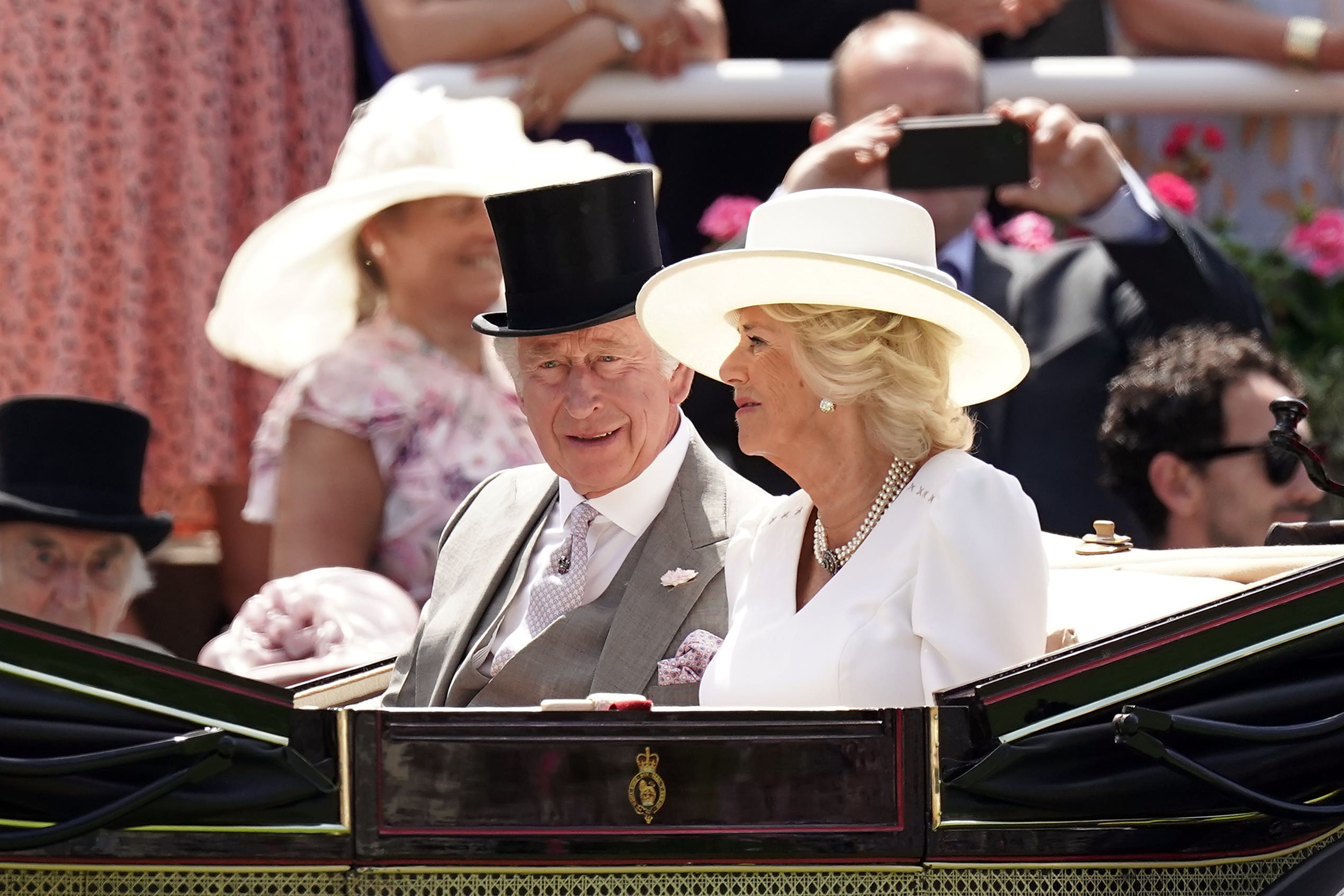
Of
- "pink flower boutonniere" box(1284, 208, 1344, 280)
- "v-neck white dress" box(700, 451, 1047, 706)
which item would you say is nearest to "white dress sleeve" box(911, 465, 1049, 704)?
"v-neck white dress" box(700, 451, 1047, 706)

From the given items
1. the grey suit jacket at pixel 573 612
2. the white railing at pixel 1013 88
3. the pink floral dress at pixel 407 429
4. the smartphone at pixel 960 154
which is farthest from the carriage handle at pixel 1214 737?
the white railing at pixel 1013 88

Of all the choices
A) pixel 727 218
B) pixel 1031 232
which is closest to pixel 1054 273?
pixel 1031 232

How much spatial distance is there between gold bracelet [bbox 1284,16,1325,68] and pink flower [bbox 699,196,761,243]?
148 cm

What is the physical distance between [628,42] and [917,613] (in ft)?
8.24

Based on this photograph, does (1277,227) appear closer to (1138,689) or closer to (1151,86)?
(1151,86)

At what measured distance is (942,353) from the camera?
2484mm

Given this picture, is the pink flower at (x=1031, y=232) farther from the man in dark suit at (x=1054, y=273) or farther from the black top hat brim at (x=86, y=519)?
the black top hat brim at (x=86, y=519)

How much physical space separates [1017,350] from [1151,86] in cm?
239

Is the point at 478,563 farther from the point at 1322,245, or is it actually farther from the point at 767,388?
the point at 1322,245

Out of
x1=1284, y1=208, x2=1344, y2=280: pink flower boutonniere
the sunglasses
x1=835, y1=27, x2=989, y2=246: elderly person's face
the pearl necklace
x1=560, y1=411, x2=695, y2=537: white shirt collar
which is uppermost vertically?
x1=835, y1=27, x2=989, y2=246: elderly person's face

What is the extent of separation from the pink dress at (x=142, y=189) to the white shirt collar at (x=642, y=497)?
183 centimetres

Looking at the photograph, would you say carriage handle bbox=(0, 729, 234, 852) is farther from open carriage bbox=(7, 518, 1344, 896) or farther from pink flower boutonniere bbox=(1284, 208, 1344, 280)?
pink flower boutonniere bbox=(1284, 208, 1344, 280)

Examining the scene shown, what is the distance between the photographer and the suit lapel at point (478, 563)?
9.42 feet

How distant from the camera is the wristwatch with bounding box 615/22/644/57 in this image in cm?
443
